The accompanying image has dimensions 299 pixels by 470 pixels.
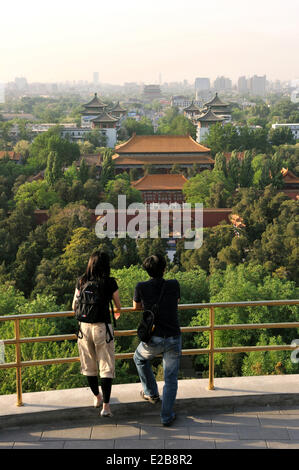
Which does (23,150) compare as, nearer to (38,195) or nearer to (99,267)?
(38,195)

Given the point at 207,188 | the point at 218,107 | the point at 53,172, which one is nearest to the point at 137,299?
the point at 207,188

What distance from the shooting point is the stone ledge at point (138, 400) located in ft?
11.3

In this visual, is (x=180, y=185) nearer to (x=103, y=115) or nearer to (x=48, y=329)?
(x=48, y=329)

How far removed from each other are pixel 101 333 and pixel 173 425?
72 centimetres

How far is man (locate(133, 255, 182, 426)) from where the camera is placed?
336 centimetres

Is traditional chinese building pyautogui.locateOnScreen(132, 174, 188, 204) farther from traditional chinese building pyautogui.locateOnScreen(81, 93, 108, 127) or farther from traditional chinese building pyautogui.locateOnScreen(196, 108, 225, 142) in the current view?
traditional chinese building pyautogui.locateOnScreen(81, 93, 108, 127)

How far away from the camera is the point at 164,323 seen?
11.1ft

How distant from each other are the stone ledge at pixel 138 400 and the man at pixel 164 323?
0.71ft

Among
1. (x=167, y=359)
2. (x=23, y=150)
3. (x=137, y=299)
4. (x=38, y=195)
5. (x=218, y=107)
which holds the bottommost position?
(x=23, y=150)

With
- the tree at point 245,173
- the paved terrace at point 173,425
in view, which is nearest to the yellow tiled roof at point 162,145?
the tree at point 245,173

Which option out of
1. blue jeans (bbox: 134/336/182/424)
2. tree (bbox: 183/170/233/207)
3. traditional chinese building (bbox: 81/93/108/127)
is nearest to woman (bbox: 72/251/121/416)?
blue jeans (bbox: 134/336/182/424)

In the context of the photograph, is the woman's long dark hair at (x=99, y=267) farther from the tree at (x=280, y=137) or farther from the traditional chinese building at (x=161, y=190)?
the tree at (x=280, y=137)

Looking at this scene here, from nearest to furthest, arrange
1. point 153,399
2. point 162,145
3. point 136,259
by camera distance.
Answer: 1. point 153,399
2. point 136,259
3. point 162,145
